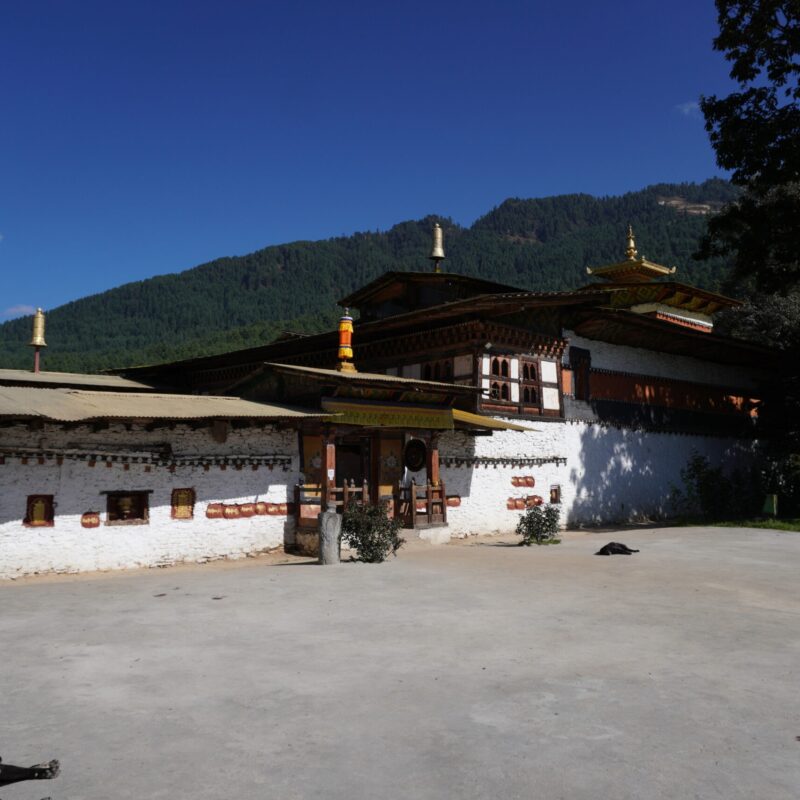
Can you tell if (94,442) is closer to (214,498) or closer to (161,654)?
(214,498)

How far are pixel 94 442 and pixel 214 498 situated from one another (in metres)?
2.65

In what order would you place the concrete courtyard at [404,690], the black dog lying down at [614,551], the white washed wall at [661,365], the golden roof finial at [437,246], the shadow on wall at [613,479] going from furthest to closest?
1. the golden roof finial at [437,246]
2. the white washed wall at [661,365]
3. the shadow on wall at [613,479]
4. the black dog lying down at [614,551]
5. the concrete courtyard at [404,690]

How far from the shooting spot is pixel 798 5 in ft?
65.6

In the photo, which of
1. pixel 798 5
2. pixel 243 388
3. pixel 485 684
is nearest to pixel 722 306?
pixel 798 5

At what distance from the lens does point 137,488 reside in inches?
559

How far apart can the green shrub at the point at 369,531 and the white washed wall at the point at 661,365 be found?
11.7 m

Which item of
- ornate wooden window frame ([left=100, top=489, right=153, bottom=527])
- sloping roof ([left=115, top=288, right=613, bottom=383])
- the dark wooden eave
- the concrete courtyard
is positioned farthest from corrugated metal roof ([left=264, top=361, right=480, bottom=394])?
the dark wooden eave

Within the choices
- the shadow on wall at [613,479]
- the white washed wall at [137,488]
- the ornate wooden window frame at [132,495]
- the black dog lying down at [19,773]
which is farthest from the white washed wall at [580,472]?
the black dog lying down at [19,773]

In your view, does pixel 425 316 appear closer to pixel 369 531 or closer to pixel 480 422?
pixel 480 422

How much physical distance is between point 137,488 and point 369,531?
14.8 feet

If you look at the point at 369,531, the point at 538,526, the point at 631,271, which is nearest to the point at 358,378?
the point at 369,531

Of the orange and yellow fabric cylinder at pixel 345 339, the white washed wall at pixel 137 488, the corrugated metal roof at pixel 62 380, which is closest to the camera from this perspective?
the white washed wall at pixel 137 488

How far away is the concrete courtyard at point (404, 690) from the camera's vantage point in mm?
4293

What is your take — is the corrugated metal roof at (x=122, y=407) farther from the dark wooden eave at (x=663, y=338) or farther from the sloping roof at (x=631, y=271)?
the sloping roof at (x=631, y=271)
